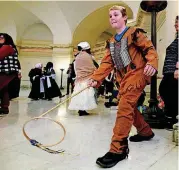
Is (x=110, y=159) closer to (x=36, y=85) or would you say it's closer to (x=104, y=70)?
(x=104, y=70)

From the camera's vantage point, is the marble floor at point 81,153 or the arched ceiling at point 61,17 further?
the arched ceiling at point 61,17

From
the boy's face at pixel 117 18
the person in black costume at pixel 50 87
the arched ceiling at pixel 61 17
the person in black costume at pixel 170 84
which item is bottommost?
the person in black costume at pixel 50 87

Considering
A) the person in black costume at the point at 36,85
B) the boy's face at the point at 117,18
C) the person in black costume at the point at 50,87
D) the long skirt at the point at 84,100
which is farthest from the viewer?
the person in black costume at the point at 36,85

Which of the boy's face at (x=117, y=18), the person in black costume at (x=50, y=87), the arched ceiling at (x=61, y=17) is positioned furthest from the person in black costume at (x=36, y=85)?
the boy's face at (x=117, y=18)

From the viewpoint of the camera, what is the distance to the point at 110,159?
1.85 metres

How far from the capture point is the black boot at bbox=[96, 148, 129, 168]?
1815 mm

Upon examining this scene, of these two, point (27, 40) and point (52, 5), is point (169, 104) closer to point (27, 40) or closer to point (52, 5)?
point (52, 5)

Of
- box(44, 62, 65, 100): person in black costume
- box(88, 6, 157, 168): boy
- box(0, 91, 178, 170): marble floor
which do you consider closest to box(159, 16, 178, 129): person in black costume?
box(0, 91, 178, 170): marble floor

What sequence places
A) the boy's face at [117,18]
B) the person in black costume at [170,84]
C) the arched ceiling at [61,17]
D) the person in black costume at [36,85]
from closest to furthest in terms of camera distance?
the boy's face at [117,18] → the person in black costume at [170,84] → the person in black costume at [36,85] → the arched ceiling at [61,17]

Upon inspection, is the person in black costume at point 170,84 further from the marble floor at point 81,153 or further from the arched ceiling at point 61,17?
the arched ceiling at point 61,17

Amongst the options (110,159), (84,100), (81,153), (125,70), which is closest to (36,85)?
(84,100)

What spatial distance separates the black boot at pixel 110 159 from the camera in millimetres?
1815

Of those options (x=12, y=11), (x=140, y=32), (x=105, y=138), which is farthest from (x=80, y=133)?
(x=12, y=11)

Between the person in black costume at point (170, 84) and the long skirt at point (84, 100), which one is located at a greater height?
the person in black costume at point (170, 84)
